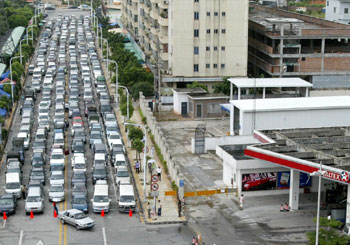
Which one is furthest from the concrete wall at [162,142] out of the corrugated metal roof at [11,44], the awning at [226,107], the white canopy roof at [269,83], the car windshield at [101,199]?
the corrugated metal roof at [11,44]

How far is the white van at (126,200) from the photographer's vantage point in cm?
5106

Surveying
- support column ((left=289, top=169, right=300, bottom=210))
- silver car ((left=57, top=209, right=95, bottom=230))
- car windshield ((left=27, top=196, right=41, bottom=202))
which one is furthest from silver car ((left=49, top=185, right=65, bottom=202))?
support column ((left=289, top=169, right=300, bottom=210))

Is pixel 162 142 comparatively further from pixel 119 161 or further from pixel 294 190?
pixel 294 190

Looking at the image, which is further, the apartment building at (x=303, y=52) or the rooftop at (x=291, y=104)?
Result: the apartment building at (x=303, y=52)

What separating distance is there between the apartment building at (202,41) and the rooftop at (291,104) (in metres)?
25.5

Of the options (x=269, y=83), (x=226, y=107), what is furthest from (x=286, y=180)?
(x=269, y=83)

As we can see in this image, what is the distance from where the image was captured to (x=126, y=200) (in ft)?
169

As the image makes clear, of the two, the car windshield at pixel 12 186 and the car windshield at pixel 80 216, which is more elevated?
the car windshield at pixel 80 216

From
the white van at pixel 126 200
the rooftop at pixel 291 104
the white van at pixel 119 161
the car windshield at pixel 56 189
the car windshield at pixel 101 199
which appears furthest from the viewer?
the rooftop at pixel 291 104

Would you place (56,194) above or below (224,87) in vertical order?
below

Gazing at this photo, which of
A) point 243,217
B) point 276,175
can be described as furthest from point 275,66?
point 243,217

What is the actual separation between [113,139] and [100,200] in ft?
59.9

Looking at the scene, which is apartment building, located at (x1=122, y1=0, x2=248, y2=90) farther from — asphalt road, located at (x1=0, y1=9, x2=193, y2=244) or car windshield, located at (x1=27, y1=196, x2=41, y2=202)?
car windshield, located at (x1=27, y1=196, x2=41, y2=202)

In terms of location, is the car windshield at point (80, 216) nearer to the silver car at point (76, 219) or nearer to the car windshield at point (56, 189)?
the silver car at point (76, 219)
